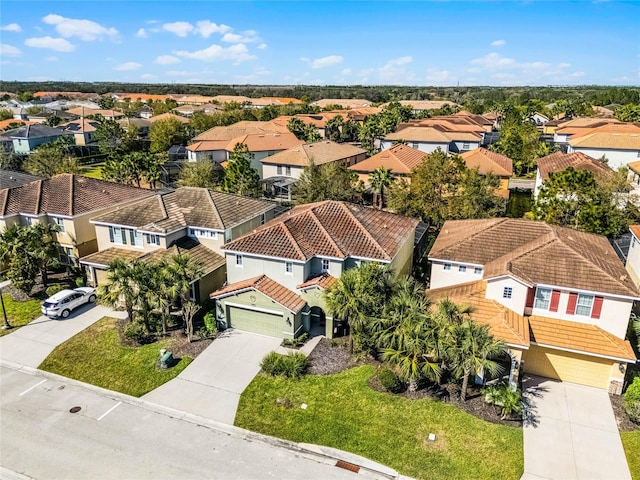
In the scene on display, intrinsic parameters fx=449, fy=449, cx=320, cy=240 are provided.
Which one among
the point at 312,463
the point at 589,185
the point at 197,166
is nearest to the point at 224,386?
the point at 312,463

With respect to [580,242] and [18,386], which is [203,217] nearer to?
[18,386]

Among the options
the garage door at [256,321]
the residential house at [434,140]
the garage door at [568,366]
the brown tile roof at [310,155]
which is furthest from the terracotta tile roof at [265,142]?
the garage door at [568,366]

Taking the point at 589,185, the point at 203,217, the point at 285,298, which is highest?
the point at 589,185

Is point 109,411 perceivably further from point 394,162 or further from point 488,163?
point 488,163

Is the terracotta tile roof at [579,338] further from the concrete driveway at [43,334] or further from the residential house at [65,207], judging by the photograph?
the residential house at [65,207]

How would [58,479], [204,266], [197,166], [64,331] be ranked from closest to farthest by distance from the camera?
[58,479] < [64,331] < [204,266] < [197,166]

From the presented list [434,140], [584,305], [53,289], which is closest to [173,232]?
[53,289]
